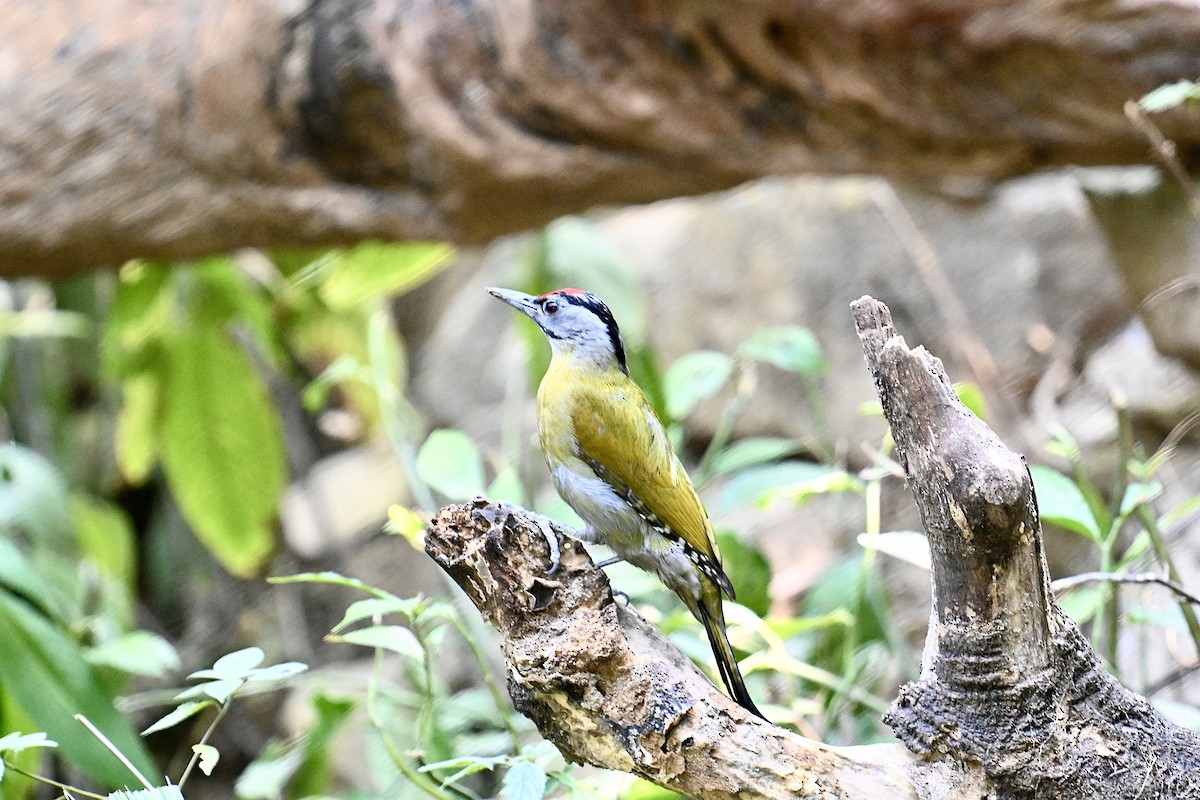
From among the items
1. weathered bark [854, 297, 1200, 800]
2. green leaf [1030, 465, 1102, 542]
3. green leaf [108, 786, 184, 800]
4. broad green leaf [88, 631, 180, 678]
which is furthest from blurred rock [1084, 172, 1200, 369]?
green leaf [108, 786, 184, 800]

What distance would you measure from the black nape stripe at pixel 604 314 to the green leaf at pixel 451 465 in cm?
48

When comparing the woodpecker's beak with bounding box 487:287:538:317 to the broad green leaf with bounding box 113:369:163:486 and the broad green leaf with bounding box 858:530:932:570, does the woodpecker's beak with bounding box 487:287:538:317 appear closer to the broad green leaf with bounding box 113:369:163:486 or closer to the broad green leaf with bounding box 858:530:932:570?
the broad green leaf with bounding box 858:530:932:570

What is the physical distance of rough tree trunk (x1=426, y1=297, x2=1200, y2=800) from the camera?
1.49 metres

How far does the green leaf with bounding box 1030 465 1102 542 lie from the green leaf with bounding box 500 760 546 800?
998 millimetres

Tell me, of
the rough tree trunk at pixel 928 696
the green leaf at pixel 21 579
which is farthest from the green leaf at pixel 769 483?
the green leaf at pixel 21 579

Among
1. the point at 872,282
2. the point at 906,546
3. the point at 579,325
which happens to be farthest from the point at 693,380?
the point at 872,282

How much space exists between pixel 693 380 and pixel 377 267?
6.29 ft

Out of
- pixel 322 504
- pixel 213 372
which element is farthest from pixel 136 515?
pixel 213 372

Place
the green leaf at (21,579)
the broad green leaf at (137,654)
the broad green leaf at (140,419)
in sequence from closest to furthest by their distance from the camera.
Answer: the broad green leaf at (137,654) → the green leaf at (21,579) → the broad green leaf at (140,419)

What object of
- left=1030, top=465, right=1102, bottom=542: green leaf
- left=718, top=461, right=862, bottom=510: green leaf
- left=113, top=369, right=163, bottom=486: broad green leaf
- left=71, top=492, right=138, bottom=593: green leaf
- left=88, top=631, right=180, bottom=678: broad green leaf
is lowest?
left=71, top=492, right=138, bottom=593: green leaf

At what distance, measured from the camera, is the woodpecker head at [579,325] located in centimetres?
269

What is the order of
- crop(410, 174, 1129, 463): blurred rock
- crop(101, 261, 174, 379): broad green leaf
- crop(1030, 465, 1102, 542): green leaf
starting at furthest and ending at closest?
crop(410, 174, 1129, 463): blurred rock, crop(101, 261, 174, 379): broad green leaf, crop(1030, 465, 1102, 542): green leaf

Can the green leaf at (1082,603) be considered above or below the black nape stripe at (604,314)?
below

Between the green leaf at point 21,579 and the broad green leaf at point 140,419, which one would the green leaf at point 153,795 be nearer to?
the green leaf at point 21,579
